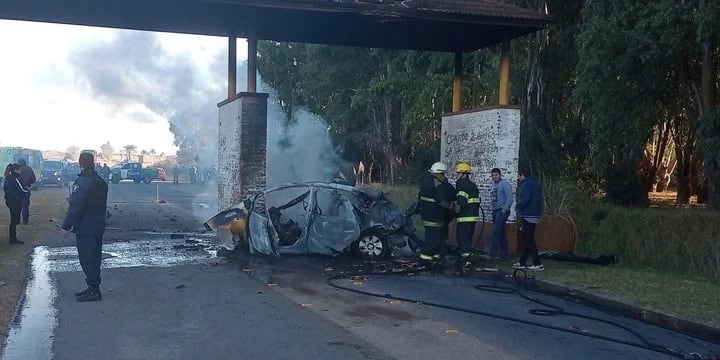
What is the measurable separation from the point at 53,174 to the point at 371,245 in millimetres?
43647

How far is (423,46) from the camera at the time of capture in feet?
58.7

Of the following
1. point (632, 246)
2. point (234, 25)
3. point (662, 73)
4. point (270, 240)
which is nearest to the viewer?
point (270, 240)

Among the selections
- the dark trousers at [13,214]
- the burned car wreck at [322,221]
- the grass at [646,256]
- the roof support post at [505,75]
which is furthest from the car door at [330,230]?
the dark trousers at [13,214]

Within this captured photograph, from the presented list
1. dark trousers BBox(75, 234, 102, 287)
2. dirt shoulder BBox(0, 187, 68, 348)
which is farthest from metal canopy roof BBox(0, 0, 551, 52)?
dark trousers BBox(75, 234, 102, 287)

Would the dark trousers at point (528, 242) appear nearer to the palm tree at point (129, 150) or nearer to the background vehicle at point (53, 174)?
the background vehicle at point (53, 174)

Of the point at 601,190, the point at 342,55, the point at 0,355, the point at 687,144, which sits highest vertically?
the point at 342,55

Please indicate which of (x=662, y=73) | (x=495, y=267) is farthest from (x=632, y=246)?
(x=662, y=73)

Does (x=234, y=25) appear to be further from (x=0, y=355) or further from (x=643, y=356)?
(x=643, y=356)

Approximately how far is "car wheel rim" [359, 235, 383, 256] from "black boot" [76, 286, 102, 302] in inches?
216

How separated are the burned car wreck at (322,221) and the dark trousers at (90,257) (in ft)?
13.2

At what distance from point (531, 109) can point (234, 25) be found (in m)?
11.1

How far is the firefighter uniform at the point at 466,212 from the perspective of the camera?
12820mm

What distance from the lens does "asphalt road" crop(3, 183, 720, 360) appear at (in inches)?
276

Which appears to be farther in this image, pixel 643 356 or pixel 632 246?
pixel 632 246
